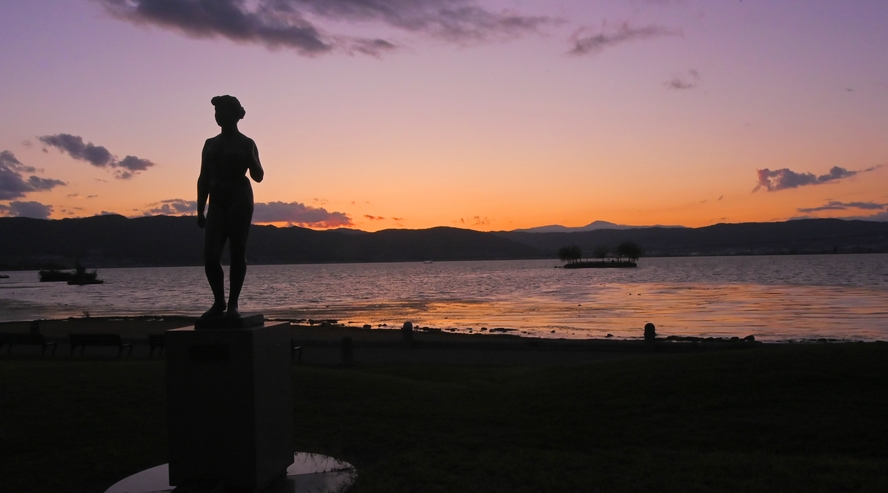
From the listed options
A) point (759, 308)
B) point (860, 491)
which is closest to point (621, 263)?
point (759, 308)

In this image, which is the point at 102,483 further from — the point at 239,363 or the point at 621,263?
the point at 621,263

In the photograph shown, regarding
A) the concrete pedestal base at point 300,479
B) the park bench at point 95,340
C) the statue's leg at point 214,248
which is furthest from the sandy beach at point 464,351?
the statue's leg at point 214,248

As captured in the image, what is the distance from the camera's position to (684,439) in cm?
867

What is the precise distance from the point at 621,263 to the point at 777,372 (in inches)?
7275

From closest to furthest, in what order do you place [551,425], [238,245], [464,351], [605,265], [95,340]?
[238,245] → [551,425] → [95,340] → [464,351] → [605,265]

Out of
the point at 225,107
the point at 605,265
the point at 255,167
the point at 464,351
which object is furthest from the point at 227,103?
the point at 605,265

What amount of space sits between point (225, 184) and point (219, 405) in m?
2.11

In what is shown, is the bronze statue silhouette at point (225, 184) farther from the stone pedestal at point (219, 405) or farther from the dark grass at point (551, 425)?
the dark grass at point (551, 425)

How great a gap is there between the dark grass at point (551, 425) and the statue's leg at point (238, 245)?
7.58 ft

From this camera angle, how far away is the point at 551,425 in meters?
9.49

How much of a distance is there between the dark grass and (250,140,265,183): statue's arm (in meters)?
3.22

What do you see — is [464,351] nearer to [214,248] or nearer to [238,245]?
[238,245]

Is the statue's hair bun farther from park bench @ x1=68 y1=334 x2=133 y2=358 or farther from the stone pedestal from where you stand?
park bench @ x1=68 y1=334 x2=133 y2=358

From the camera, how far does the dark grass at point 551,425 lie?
7.19 m
